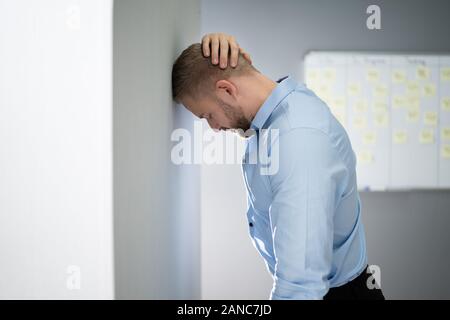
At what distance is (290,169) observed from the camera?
0.72 metres

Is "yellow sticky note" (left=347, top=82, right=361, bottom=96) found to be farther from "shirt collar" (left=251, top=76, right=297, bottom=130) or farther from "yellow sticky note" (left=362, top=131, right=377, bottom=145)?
"shirt collar" (left=251, top=76, right=297, bottom=130)

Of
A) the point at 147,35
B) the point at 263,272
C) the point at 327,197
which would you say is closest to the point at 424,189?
the point at 263,272

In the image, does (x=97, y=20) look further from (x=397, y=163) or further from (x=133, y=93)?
(x=397, y=163)

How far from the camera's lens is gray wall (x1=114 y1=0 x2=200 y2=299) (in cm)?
49

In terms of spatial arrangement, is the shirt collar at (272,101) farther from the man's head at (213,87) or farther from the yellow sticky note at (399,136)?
the yellow sticky note at (399,136)

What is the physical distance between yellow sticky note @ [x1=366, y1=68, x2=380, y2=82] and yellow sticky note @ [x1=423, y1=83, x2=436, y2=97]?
264 millimetres

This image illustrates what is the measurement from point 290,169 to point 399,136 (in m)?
1.84

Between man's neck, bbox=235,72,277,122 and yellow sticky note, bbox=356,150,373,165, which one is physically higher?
man's neck, bbox=235,72,277,122

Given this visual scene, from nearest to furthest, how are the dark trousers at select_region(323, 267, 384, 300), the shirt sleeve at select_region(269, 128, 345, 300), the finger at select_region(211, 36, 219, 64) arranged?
1. the shirt sleeve at select_region(269, 128, 345, 300)
2. the finger at select_region(211, 36, 219, 64)
3. the dark trousers at select_region(323, 267, 384, 300)

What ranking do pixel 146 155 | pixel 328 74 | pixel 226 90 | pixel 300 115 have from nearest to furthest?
1. pixel 146 155
2. pixel 300 115
3. pixel 226 90
4. pixel 328 74

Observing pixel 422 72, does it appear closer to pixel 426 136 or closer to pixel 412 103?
pixel 412 103

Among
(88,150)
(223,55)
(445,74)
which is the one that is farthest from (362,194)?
(88,150)

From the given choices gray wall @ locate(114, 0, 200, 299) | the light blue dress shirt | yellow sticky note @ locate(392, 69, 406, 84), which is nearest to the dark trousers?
the light blue dress shirt

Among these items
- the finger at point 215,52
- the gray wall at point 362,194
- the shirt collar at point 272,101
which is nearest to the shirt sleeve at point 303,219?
the shirt collar at point 272,101
